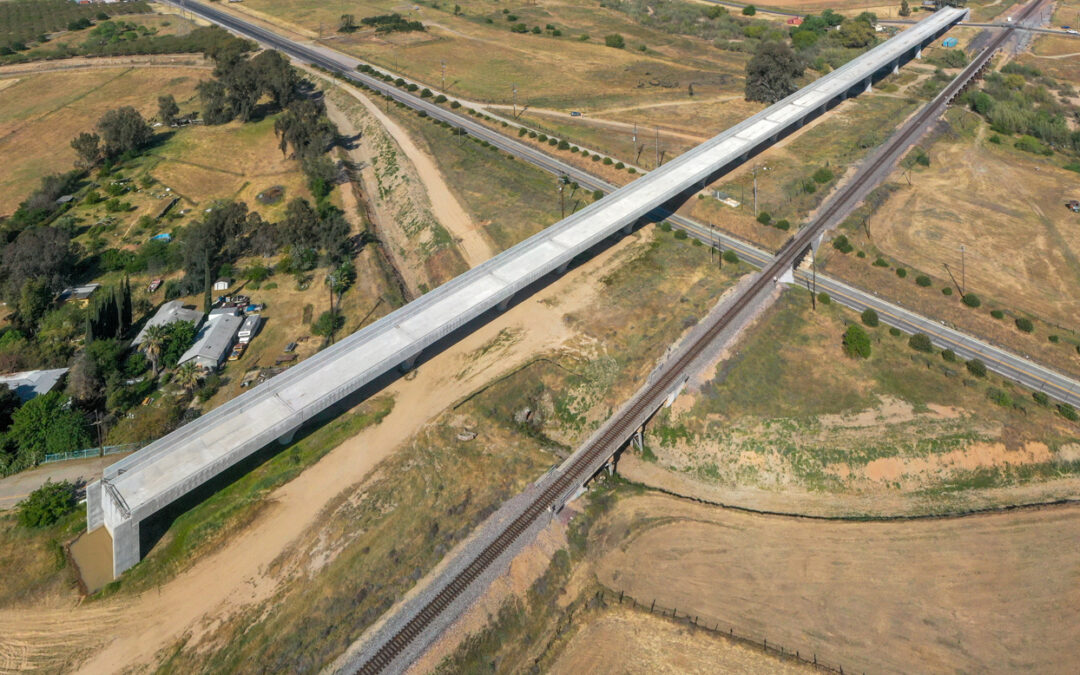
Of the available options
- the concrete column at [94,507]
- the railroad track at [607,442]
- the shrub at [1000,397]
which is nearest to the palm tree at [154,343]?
the concrete column at [94,507]

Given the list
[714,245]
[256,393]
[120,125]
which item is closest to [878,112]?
[714,245]

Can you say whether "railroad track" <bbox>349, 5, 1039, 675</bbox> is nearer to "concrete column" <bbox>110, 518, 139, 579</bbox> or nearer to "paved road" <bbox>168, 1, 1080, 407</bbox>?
"paved road" <bbox>168, 1, 1080, 407</bbox>

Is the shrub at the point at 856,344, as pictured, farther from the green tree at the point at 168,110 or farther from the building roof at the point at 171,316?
the green tree at the point at 168,110

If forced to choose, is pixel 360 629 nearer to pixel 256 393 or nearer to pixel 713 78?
pixel 256 393

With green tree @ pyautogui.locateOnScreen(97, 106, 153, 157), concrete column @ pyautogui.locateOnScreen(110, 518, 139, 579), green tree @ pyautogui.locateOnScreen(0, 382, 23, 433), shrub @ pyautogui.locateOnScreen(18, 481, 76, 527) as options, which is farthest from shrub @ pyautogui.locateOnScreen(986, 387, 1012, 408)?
green tree @ pyautogui.locateOnScreen(97, 106, 153, 157)

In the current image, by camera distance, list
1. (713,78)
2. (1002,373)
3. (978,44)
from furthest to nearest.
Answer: (978,44)
(713,78)
(1002,373)

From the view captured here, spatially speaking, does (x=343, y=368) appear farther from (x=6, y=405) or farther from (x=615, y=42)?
(x=615, y=42)
